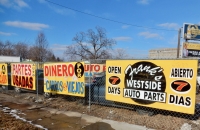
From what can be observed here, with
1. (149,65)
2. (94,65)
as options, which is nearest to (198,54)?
(94,65)

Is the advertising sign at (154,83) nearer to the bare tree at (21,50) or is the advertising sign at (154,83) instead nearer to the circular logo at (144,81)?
the circular logo at (144,81)

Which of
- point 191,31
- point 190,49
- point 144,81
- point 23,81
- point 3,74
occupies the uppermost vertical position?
point 191,31

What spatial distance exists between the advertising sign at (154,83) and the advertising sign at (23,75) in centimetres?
456

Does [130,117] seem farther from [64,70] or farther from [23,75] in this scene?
[23,75]

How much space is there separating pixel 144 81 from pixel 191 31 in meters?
20.0

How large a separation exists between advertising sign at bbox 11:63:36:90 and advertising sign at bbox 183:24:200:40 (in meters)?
20.0

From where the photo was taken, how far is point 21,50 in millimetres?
64125

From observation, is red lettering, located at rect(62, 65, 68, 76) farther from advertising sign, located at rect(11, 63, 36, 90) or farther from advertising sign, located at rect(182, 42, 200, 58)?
advertising sign, located at rect(182, 42, 200, 58)

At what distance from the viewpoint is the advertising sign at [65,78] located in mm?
6184

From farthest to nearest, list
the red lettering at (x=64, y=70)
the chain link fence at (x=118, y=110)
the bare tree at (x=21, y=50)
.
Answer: the bare tree at (x=21, y=50) < the red lettering at (x=64, y=70) < the chain link fence at (x=118, y=110)

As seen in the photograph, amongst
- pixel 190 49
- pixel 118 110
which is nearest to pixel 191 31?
pixel 190 49

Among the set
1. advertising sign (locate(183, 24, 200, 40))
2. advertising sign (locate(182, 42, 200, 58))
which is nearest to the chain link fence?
advertising sign (locate(182, 42, 200, 58))

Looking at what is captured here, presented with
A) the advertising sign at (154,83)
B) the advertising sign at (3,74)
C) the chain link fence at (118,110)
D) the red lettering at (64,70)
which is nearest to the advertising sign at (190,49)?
the chain link fence at (118,110)

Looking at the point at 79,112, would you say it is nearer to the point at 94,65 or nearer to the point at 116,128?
the point at 116,128
